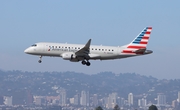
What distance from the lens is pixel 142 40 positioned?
113 meters

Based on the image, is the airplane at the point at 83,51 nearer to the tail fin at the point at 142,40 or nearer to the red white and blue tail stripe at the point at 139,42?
the red white and blue tail stripe at the point at 139,42

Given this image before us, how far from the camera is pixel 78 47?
10738cm

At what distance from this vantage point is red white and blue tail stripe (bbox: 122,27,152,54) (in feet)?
357

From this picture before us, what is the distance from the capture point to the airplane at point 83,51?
105375mm

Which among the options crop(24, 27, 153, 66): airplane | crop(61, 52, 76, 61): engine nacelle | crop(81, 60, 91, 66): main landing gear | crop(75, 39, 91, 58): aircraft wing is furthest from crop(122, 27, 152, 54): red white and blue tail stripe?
crop(61, 52, 76, 61): engine nacelle

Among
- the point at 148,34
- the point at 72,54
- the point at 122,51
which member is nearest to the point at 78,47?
the point at 72,54

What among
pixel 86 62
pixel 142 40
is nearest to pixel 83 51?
pixel 86 62

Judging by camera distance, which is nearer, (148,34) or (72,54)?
(72,54)

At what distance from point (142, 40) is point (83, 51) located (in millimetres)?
15155

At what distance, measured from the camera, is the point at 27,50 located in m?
110

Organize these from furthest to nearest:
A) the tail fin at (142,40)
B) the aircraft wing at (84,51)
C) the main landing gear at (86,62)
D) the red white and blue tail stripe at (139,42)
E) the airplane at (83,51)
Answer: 1. the tail fin at (142,40)
2. the red white and blue tail stripe at (139,42)
3. the main landing gear at (86,62)
4. the airplane at (83,51)
5. the aircraft wing at (84,51)

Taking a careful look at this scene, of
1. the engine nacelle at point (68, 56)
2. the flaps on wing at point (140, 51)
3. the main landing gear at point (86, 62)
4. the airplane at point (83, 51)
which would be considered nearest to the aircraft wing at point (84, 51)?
the airplane at point (83, 51)

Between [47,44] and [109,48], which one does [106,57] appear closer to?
[109,48]

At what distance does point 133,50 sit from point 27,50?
73.8ft
